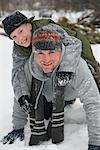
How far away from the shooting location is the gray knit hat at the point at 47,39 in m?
1.78

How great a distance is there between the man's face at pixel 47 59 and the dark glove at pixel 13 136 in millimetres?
475

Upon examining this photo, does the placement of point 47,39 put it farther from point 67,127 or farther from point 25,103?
point 67,127

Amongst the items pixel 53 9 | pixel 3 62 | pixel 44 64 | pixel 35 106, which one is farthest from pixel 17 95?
pixel 53 9

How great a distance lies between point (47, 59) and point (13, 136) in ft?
1.86

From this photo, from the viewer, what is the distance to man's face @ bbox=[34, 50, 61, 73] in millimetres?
1795

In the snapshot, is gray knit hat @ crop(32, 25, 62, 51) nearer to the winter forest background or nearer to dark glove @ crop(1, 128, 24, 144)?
dark glove @ crop(1, 128, 24, 144)

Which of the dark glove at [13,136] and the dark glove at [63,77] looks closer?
the dark glove at [63,77]

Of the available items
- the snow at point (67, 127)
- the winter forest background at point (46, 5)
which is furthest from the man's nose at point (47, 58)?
the winter forest background at point (46, 5)

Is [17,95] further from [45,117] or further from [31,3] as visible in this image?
[31,3]

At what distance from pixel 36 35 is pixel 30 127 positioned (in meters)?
0.56

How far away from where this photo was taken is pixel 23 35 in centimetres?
193

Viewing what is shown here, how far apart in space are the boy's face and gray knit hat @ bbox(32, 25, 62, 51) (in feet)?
0.44

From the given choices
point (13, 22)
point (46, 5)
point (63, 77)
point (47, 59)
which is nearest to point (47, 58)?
point (47, 59)

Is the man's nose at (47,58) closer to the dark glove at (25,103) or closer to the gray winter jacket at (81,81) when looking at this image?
the gray winter jacket at (81,81)
